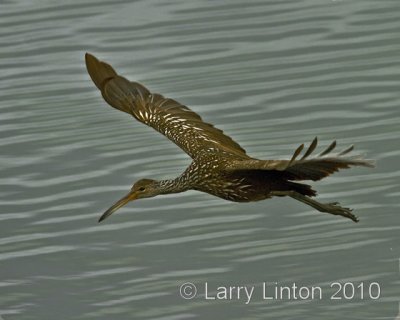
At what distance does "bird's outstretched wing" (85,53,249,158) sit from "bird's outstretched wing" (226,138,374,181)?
98 centimetres

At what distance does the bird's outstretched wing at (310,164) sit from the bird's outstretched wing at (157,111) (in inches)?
38.4

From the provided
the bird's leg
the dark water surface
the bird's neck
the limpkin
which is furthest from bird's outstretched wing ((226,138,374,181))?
the dark water surface

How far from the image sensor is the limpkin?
35.2ft

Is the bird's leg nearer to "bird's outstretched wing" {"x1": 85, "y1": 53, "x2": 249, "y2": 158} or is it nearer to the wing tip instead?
"bird's outstretched wing" {"x1": 85, "y1": 53, "x2": 249, "y2": 158}

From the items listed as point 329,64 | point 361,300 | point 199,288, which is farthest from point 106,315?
point 329,64

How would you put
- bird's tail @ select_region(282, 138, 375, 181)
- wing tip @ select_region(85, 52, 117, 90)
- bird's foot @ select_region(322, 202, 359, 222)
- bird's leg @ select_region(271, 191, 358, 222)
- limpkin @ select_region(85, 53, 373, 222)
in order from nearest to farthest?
bird's tail @ select_region(282, 138, 375, 181), limpkin @ select_region(85, 53, 373, 222), bird's leg @ select_region(271, 191, 358, 222), bird's foot @ select_region(322, 202, 359, 222), wing tip @ select_region(85, 52, 117, 90)

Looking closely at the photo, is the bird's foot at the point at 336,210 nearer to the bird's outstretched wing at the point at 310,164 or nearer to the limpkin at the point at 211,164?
the limpkin at the point at 211,164

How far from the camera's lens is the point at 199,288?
12391 mm

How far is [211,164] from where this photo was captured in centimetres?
1184

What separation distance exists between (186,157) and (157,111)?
1.86 metres

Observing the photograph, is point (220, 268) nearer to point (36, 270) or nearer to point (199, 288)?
point (199, 288)

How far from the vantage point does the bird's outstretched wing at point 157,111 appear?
12508mm

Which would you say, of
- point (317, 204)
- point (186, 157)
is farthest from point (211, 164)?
point (186, 157)

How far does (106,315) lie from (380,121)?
3610mm
